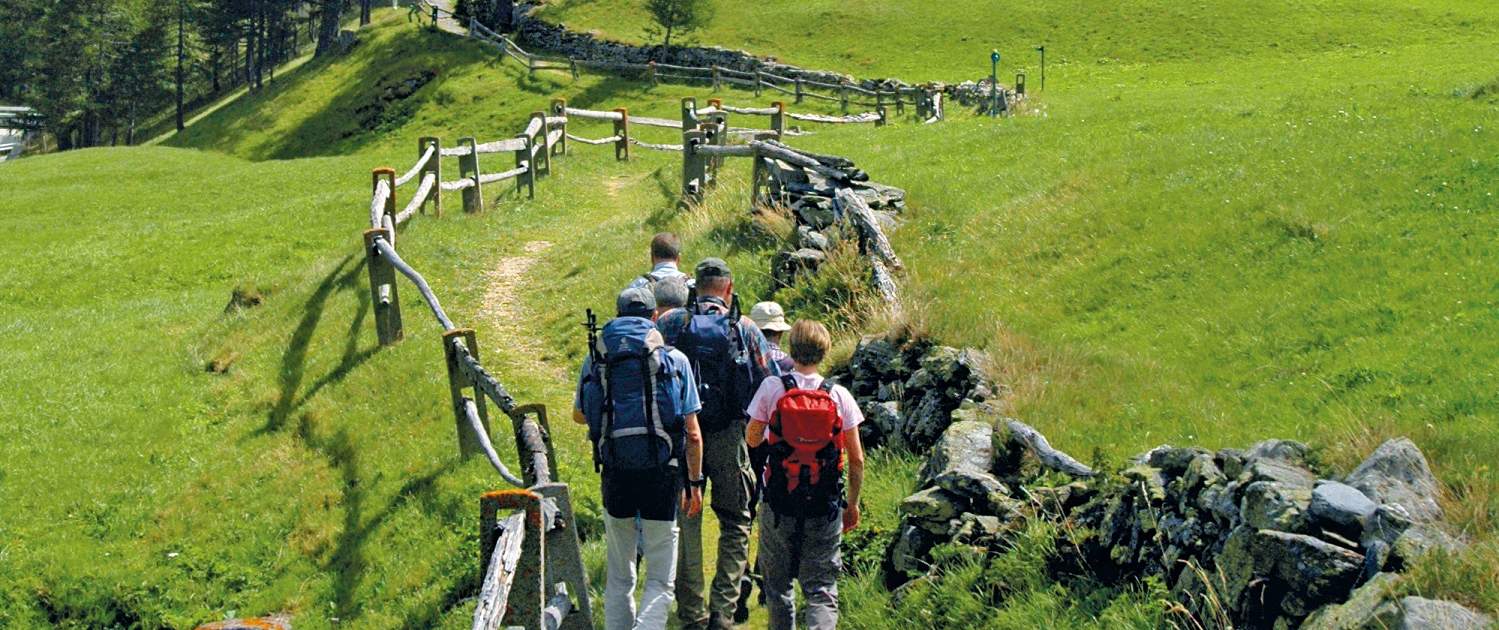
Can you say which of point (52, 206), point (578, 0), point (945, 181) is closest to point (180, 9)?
point (578, 0)

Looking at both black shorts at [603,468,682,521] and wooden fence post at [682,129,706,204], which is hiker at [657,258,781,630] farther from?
wooden fence post at [682,129,706,204]

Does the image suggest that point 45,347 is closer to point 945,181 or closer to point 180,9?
point 945,181

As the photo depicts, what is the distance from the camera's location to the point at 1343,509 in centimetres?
532

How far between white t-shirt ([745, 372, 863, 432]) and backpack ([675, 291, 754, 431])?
504mm

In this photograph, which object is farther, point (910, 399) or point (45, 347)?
point (45, 347)

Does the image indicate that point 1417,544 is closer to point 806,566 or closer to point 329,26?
point 806,566

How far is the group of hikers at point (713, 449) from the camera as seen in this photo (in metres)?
6.21

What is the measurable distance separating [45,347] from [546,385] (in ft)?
27.7

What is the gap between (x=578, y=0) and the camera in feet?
195

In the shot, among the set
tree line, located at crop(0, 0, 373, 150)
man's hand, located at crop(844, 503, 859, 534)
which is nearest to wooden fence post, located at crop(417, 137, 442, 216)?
man's hand, located at crop(844, 503, 859, 534)

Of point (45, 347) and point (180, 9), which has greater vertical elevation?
point (180, 9)

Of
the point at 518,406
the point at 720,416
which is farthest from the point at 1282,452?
the point at 518,406

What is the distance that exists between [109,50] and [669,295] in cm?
7625

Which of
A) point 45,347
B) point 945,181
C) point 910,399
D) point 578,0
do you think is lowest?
point 45,347
